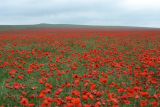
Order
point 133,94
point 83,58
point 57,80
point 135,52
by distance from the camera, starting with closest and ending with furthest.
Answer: point 133,94, point 57,80, point 83,58, point 135,52

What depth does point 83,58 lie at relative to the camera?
38.6 feet

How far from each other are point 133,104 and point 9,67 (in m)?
4.90

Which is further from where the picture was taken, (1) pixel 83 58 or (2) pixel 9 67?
(1) pixel 83 58

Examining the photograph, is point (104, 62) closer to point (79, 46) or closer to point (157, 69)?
point (157, 69)

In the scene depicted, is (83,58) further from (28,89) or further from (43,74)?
(28,89)

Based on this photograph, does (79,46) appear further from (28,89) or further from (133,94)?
(133,94)

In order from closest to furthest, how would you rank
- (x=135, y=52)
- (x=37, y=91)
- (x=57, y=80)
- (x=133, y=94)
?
(x=133, y=94) → (x=37, y=91) → (x=57, y=80) → (x=135, y=52)

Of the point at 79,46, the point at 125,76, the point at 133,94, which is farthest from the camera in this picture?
the point at 79,46

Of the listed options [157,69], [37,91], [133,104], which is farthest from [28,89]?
[157,69]

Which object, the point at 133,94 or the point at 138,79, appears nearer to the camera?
the point at 133,94

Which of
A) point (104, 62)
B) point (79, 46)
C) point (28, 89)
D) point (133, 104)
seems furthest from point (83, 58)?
point (79, 46)

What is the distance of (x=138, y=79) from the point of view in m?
8.77

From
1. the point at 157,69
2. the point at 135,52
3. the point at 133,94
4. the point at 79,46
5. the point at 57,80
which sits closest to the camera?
the point at 133,94

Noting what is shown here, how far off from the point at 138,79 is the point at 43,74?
7.28ft
